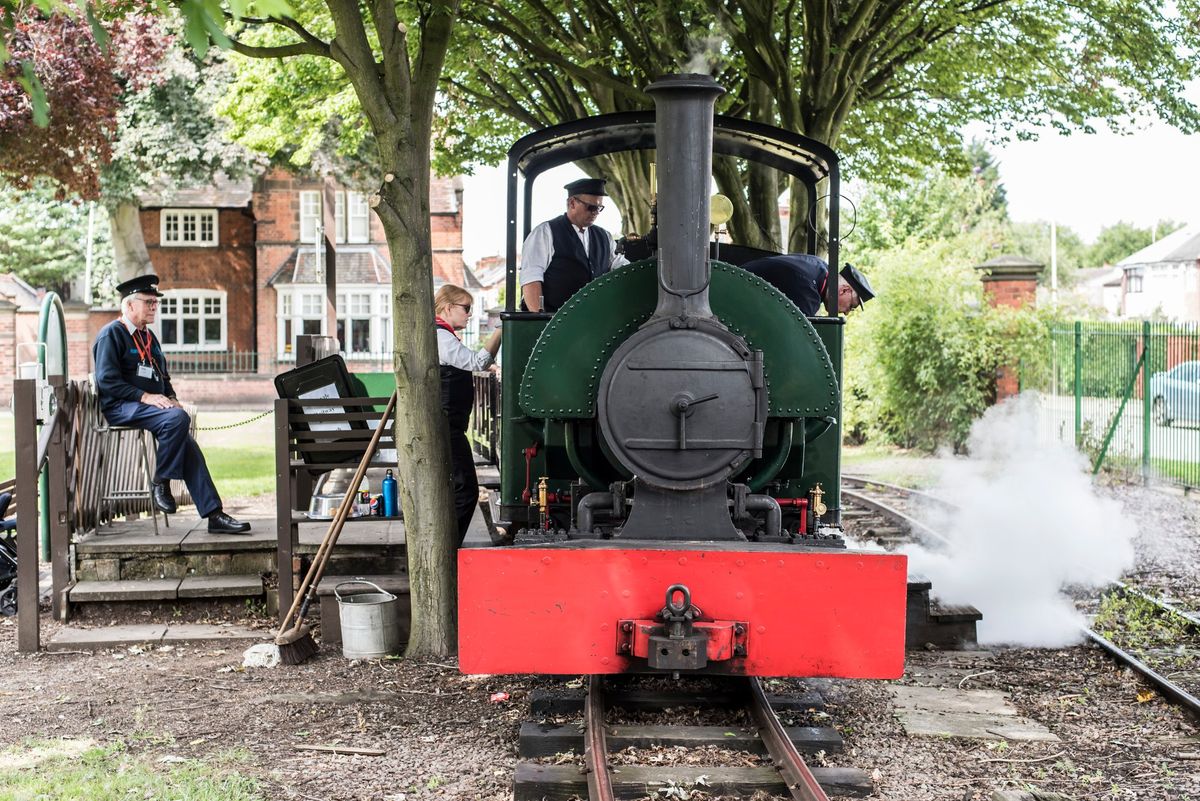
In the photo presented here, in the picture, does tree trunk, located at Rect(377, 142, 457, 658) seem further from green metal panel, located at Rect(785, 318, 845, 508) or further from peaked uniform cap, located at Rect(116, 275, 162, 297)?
peaked uniform cap, located at Rect(116, 275, 162, 297)

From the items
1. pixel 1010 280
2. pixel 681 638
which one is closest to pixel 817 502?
pixel 681 638

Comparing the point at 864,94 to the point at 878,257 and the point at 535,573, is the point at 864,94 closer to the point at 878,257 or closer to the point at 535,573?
the point at 878,257

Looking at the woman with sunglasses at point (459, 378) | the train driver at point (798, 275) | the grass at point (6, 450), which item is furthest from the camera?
the grass at point (6, 450)

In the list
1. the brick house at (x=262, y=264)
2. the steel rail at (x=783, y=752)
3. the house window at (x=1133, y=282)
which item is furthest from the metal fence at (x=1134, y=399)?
the house window at (x=1133, y=282)

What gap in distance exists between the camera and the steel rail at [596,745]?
4270mm

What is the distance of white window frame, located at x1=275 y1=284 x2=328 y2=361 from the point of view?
38375mm

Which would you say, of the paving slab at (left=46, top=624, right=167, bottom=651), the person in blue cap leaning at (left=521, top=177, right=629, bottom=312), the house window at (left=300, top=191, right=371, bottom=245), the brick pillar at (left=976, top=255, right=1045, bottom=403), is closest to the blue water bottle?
the paving slab at (left=46, top=624, right=167, bottom=651)

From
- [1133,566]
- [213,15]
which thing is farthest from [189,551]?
[1133,566]

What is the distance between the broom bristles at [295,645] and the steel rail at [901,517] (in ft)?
19.3

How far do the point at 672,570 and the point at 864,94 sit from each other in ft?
37.1

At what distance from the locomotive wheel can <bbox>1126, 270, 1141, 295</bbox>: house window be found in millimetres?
63997

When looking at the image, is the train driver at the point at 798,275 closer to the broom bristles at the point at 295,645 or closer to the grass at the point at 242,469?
the broom bristles at the point at 295,645

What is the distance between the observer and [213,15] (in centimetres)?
306

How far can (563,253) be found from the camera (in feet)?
20.2
